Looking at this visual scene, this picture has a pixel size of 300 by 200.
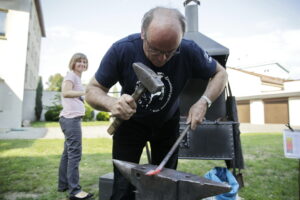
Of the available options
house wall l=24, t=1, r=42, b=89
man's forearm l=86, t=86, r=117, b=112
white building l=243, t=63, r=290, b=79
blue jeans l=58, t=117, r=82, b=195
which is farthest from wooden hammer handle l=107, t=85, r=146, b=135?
white building l=243, t=63, r=290, b=79

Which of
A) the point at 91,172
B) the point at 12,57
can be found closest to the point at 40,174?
the point at 91,172

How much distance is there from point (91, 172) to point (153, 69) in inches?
116

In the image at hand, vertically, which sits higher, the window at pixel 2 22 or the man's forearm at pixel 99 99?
the window at pixel 2 22

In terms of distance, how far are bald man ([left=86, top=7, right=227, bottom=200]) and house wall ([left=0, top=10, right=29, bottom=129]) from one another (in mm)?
11166

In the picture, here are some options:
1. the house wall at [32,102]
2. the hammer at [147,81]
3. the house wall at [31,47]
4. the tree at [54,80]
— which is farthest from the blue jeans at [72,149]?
the tree at [54,80]

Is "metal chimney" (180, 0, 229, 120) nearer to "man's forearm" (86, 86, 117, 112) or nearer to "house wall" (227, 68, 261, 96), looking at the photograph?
"man's forearm" (86, 86, 117, 112)

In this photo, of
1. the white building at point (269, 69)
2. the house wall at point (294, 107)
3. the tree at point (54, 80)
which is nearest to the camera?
the house wall at point (294, 107)

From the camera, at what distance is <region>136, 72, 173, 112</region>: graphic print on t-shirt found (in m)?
1.63

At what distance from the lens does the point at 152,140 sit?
71.4 inches

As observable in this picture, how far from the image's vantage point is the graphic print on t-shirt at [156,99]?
1627 millimetres

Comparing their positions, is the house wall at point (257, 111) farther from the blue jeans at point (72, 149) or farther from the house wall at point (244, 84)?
the blue jeans at point (72, 149)

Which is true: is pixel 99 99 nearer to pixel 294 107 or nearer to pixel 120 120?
pixel 120 120

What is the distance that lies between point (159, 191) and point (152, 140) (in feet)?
2.14

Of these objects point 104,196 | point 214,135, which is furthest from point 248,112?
point 104,196
